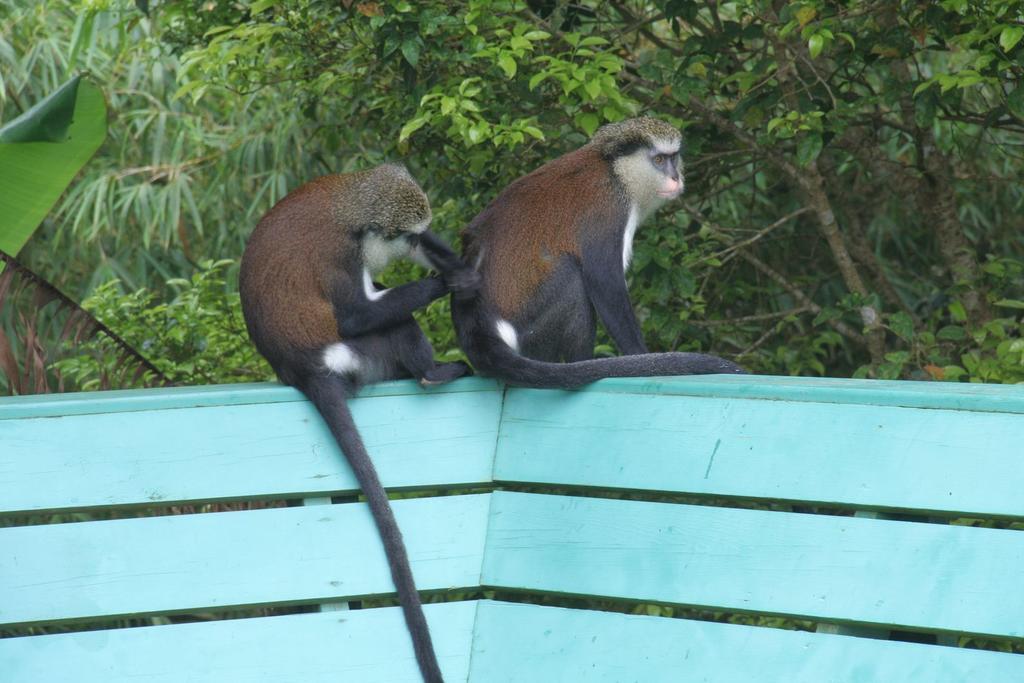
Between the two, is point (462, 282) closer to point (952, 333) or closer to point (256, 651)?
point (256, 651)

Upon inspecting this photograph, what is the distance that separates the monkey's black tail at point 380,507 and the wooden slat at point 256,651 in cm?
4

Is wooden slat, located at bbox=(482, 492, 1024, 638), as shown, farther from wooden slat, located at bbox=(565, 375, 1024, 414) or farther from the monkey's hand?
the monkey's hand

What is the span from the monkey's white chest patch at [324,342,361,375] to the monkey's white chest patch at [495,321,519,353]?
0.38 metres

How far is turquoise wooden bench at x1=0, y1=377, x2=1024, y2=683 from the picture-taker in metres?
1.88

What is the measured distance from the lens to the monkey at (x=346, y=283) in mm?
2559

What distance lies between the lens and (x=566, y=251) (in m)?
2.99

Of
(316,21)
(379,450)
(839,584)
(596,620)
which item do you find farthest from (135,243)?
(839,584)

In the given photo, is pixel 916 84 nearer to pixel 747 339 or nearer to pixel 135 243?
pixel 747 339

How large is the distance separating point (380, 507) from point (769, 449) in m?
0.77

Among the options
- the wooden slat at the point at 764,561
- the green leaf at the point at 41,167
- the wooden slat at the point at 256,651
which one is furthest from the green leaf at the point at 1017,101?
the green leaf at the point at 41,167

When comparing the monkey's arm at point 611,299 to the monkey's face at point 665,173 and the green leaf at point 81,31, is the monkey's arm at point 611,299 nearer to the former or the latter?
the monkey's face at point 665,173

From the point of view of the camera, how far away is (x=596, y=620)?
2.12m

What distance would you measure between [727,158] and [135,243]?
123 inches

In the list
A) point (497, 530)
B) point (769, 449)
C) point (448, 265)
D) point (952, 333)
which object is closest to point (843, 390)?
point (769, 449)
